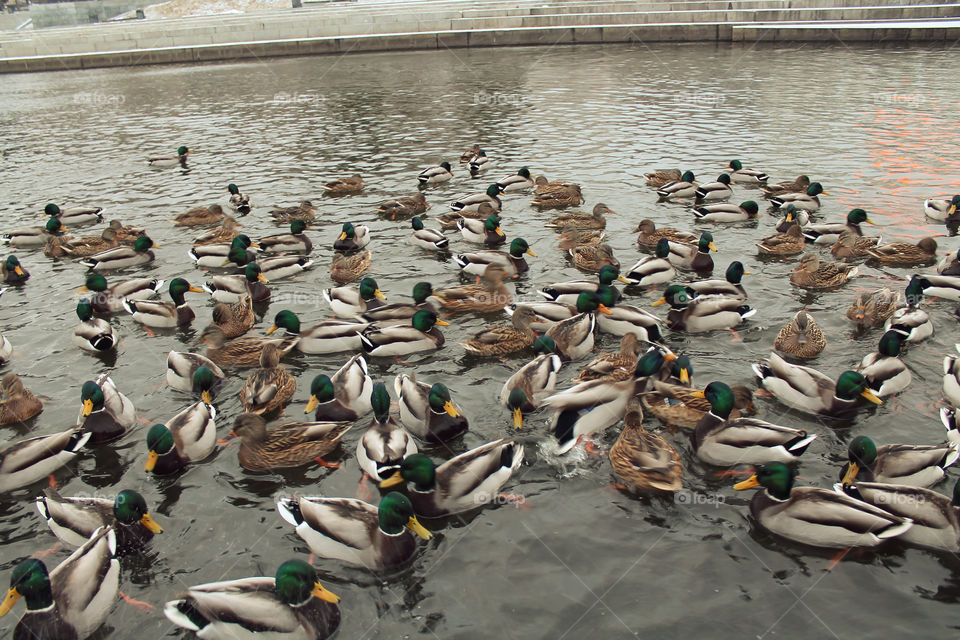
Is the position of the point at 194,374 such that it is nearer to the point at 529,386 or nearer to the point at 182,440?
the point at 182,440

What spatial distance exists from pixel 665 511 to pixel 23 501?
20.0 feet

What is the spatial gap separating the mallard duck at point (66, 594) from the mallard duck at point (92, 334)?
4.58 metres

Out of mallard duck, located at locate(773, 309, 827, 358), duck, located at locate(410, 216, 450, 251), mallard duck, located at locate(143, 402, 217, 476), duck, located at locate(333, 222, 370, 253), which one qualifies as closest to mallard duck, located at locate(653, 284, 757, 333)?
mallard duck, located at locate(773, 309, 827, 358)

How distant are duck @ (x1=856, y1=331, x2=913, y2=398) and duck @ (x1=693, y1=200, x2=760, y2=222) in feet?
19.7

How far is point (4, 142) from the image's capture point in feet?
75.7

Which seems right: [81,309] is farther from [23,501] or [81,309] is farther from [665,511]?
[665,511]

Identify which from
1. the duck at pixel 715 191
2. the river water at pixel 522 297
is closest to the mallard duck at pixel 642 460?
the river water at pixel 522 297

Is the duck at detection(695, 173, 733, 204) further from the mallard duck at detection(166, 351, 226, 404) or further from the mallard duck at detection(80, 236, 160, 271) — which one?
the mallard duck at detection(80, 236, 160, 271)

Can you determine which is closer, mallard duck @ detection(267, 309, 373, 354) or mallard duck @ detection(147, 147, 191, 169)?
mallard duck @ detection(267, 309, 373, 354)

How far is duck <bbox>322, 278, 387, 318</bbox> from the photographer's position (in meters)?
10.0

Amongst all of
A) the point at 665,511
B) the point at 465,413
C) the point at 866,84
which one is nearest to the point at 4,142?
the point at 465,413

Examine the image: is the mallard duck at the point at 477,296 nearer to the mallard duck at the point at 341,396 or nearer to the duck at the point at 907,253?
the mallard duck at the point at 341,396

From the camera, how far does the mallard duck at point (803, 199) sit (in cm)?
1362

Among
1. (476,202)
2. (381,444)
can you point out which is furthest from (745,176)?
(381,444)
